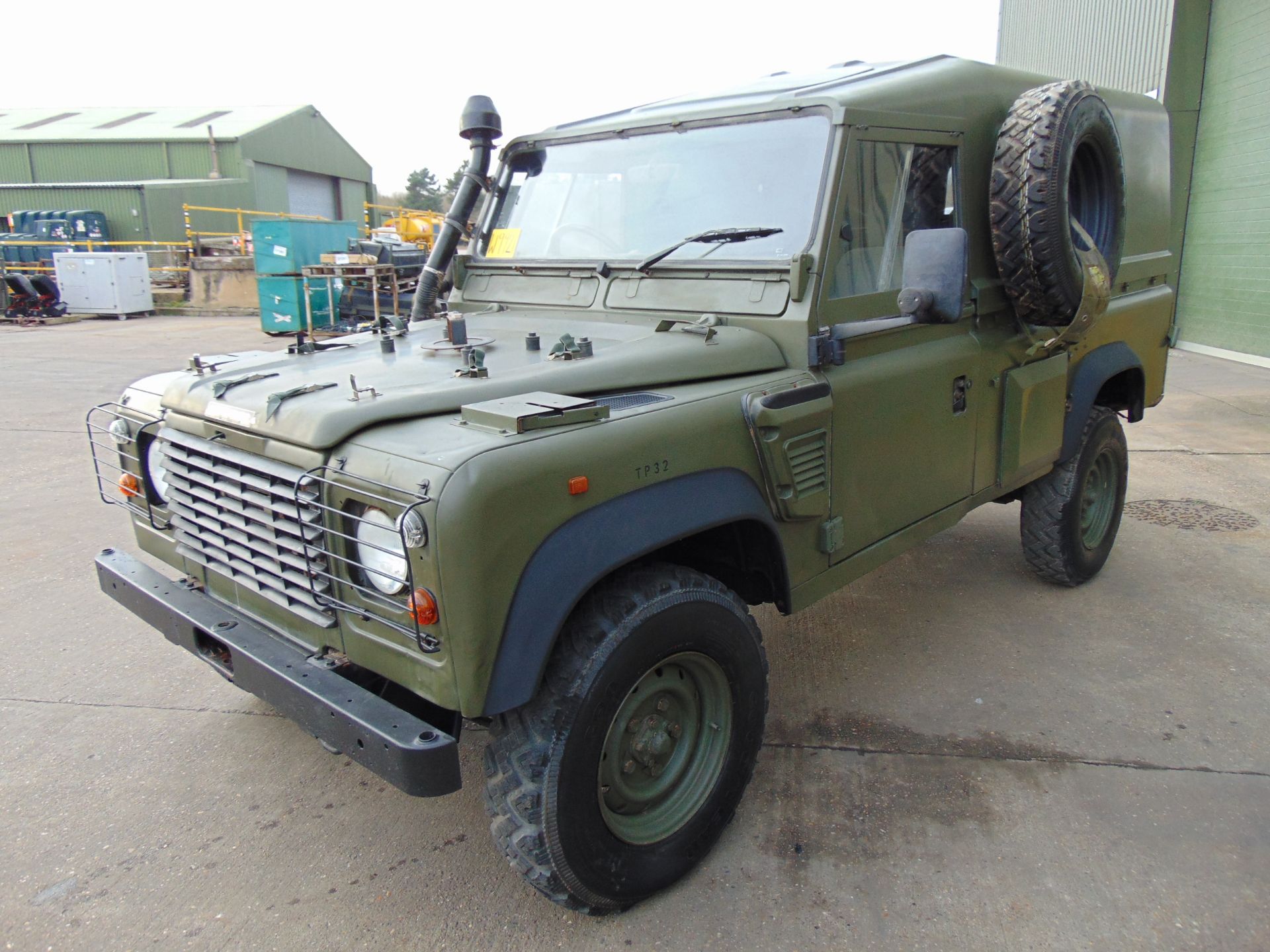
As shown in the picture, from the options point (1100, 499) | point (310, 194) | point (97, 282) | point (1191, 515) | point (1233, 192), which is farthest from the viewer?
point (310, 194)

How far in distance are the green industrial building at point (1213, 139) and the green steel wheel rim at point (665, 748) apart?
11.4 metres

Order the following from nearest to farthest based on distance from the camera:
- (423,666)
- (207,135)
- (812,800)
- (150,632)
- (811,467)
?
(423,666) < (811,467) < (812,800) < (150,632) < (207,135)

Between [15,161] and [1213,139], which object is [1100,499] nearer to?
[1213,139]

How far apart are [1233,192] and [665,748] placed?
489 inches

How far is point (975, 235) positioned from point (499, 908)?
9.68 feet

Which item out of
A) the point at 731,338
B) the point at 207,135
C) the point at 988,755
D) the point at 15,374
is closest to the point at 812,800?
the point at 988,755

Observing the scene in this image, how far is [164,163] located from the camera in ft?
101

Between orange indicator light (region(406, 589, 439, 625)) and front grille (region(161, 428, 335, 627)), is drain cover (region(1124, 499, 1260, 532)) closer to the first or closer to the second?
orange indicator light (region(406, 589, 439, 625))

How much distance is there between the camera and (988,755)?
3311 mm

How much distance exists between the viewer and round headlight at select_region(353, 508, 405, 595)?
213 cm

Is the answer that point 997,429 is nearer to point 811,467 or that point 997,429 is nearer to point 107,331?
point 811,467

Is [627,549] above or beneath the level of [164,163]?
beneath

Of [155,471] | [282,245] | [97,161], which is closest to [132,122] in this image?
[97,161]

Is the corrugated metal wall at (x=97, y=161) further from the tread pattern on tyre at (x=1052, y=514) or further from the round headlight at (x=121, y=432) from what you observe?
the tread pattern on tyre at (x=1052, y=514)
